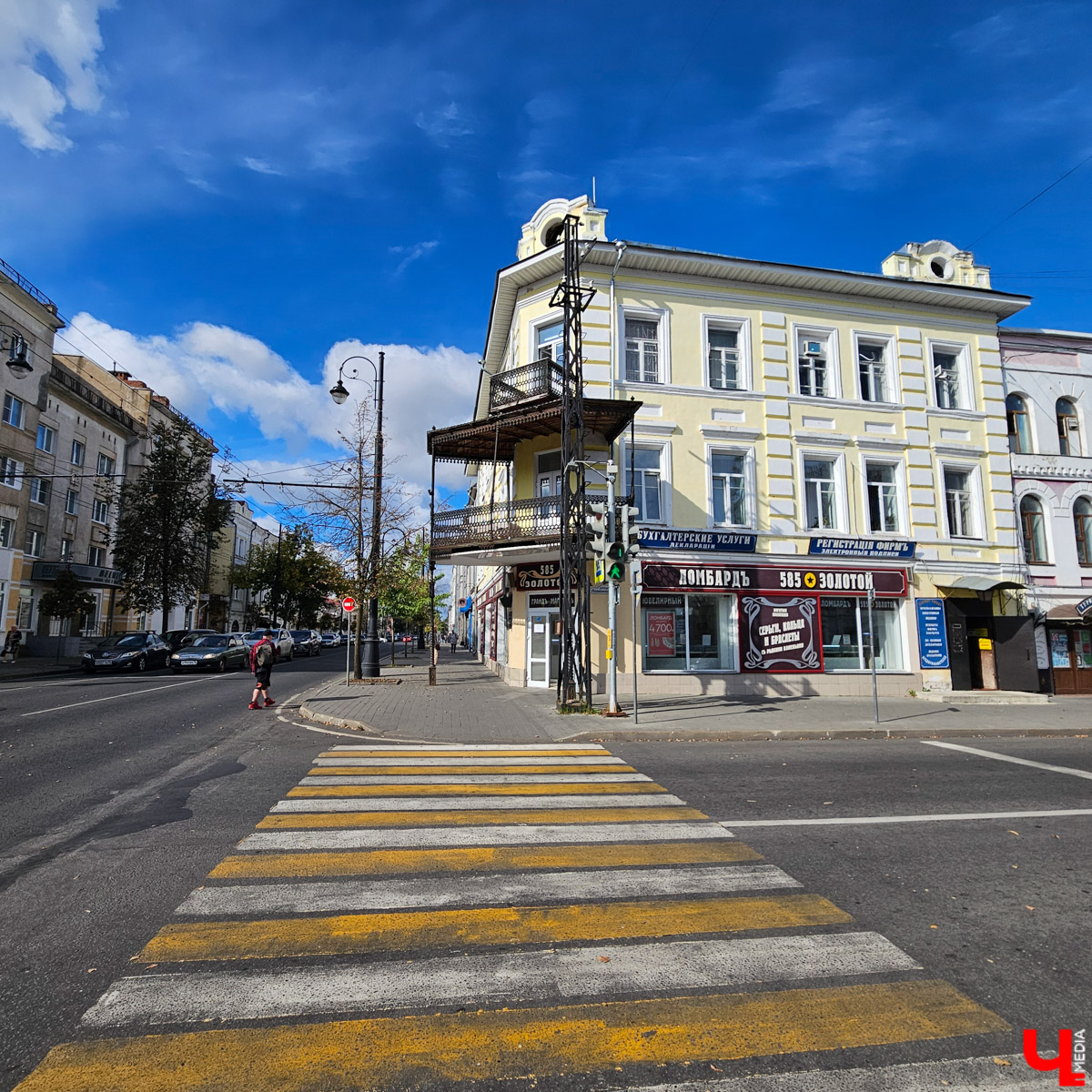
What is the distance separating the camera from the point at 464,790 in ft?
22.9

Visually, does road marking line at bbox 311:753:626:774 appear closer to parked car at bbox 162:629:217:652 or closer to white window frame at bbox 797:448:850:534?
white window frame at bbox 797:448:850:534

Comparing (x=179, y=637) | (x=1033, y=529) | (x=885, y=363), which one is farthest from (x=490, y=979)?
(x=179, y=637)

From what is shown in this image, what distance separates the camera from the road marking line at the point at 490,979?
2990 millimetres

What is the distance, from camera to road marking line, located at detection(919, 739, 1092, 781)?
8633 mm

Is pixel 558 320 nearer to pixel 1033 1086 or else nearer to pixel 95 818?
pixel 95 818

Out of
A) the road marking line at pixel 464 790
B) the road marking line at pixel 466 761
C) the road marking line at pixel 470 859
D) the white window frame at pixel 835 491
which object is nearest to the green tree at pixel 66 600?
the road marking line at pixel 466 761

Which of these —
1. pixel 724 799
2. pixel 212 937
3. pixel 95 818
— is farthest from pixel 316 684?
pixel 212 937

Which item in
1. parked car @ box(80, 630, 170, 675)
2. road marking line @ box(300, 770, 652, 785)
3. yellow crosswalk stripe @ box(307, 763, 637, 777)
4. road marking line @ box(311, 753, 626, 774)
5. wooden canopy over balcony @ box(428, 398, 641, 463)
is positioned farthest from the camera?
parked car @ box(80, 630, 170, 675)

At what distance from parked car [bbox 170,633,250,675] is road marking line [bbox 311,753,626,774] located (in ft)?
63.9

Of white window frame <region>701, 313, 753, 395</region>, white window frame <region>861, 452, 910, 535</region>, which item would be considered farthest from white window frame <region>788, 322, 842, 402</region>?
white window frame <region>861, 452, 910, 535</region>

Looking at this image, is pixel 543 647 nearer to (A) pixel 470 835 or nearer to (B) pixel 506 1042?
(A) pixel 470 835

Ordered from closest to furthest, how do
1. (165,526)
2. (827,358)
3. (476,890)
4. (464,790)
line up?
(476,890) → (464,790) → (827,358) → (165,526)

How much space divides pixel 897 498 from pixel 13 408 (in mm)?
37562

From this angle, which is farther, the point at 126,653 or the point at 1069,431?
the point at 126,653
